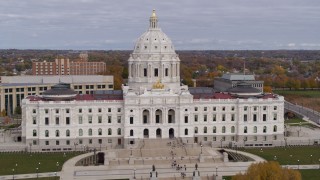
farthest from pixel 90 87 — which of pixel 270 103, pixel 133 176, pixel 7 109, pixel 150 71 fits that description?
pixel 133 176

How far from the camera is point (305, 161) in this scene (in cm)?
9412

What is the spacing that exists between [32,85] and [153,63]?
58.6 m

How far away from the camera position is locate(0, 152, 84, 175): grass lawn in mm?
88312

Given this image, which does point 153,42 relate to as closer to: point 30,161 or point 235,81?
point 30,161

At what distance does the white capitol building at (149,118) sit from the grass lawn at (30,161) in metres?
7.30

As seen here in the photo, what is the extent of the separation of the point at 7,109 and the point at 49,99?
49475 millimetres

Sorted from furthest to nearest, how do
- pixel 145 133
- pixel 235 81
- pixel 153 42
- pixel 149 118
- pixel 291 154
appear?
1. pixel 235 81
2. pixel 153 42
3. pixel 145 133
4. pixel 149 118
5. pixel 291 154

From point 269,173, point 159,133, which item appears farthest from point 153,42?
point 269,173

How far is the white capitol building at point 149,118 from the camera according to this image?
11031 cm

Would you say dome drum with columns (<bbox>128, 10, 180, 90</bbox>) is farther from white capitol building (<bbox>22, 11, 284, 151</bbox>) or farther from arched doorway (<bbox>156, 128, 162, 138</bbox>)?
arched doorway (<bbox>156, 128, 162, 138</bbox>)

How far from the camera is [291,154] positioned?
101m

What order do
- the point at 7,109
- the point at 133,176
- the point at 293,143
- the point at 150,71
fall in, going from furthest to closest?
1. the point at 7,109
2. the point at 150,71
3. the point at 293,143
4. the point at 133,176

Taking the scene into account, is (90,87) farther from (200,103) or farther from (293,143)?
(293,143)

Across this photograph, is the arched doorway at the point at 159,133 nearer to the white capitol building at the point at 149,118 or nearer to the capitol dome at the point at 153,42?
the white capitol building at the point at 149,118
